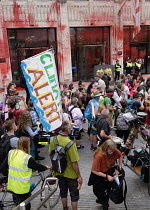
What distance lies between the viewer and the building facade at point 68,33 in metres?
16.1

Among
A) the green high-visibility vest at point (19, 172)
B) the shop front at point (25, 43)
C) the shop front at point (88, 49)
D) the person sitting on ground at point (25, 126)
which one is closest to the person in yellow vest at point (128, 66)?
the shop front at point (88, 49)

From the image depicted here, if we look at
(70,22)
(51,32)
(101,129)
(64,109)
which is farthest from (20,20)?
(101,129)

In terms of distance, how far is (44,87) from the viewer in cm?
425

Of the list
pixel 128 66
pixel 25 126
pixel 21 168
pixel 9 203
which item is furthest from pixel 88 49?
pixel 21 168

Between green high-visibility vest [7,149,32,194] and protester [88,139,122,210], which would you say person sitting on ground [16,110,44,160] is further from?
protester [88,139,122,210]

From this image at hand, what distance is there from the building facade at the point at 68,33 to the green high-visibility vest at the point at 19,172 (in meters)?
13.6

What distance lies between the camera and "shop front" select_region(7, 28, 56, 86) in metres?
17.1

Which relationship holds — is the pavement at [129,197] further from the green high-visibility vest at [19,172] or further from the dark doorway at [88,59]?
the dark doorway at [88,59]

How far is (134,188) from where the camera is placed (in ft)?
16.5

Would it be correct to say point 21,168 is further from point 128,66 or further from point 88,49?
point 88,49

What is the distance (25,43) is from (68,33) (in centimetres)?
350

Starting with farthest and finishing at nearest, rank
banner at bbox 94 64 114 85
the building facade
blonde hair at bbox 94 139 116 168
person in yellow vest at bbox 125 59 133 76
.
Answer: person in yellow vest at bbox 125 59 133 76 → the building facade → banner at bbox 94 64 114 85 → blonde hair at bbox 94 139 116 168

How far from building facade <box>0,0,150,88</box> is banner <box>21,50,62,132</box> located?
12928 mm

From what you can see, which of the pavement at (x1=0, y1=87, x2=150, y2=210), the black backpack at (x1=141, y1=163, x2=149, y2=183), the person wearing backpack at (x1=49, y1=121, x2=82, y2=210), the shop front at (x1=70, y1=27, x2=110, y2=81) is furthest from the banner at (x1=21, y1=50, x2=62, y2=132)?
the shop front at (x1=70, y1=27, x2=110, y2=81)
